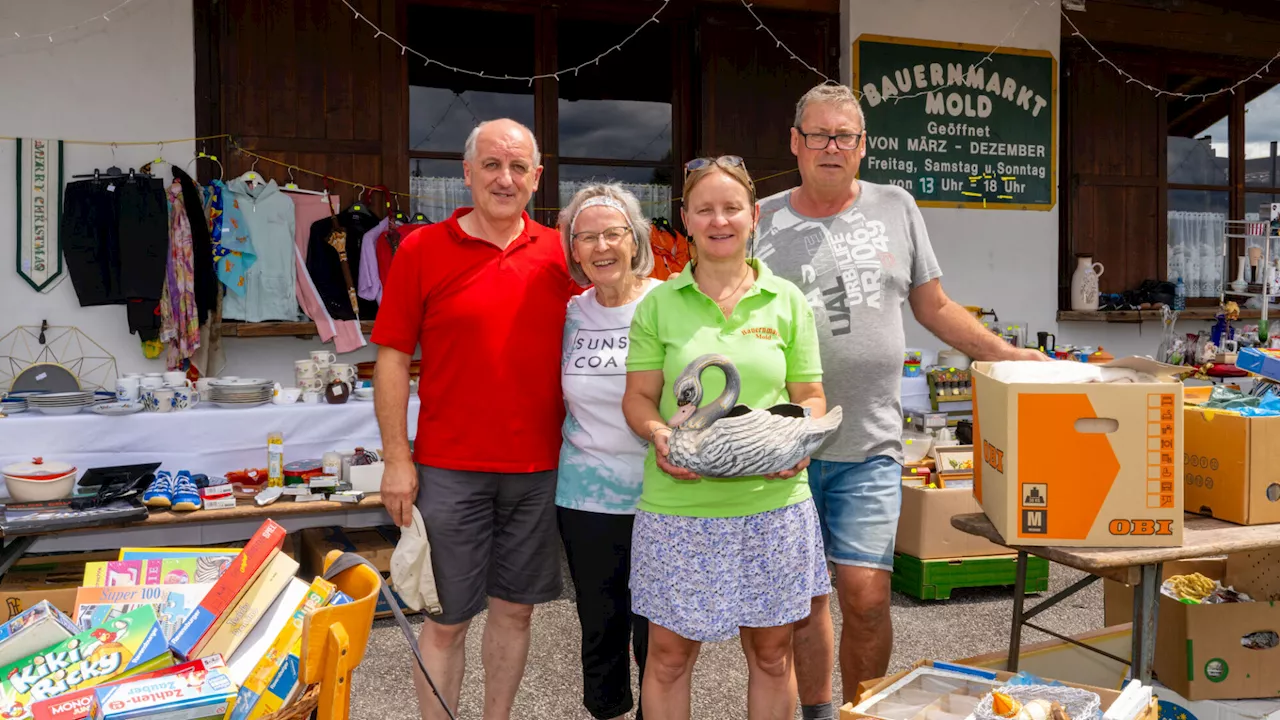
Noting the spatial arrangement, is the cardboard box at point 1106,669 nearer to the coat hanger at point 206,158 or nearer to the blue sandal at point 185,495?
the blue sandal at point 185,495

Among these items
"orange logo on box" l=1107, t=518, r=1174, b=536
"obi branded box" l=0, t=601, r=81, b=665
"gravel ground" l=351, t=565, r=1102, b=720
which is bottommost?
"gravel ground" l=351, t=565, r=1102, b=720

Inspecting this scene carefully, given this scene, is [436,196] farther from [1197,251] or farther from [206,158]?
[1197,251]

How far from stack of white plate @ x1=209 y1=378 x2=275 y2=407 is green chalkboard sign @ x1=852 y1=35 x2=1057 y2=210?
354 cm

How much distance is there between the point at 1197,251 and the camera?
6.52 m

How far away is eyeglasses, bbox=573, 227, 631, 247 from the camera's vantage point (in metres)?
2.08

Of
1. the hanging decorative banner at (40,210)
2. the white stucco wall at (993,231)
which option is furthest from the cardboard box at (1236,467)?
the hanging decorative banner at (40,210)

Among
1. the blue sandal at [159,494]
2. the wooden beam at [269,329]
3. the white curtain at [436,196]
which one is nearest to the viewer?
the blue sandal at [159,494]

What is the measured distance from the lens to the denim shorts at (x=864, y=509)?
7.25 feet

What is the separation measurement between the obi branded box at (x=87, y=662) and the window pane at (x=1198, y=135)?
681 cm

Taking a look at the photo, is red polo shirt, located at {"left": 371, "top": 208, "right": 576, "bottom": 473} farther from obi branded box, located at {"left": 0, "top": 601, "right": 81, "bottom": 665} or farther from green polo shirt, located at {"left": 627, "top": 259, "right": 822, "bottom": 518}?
obi branded box, located at {"left": 0, "top": 601, "right": 81, "bottom": 665}

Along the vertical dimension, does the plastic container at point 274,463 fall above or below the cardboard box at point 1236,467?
below

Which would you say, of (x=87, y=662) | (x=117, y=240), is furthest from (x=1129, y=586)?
(x=117, y=240)

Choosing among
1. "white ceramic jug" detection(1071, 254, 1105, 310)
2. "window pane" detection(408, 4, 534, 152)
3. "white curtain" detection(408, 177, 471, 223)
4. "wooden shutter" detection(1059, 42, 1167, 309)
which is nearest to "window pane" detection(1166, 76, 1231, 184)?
"wooden shutter" detection(1059, 42, 1167, 309)

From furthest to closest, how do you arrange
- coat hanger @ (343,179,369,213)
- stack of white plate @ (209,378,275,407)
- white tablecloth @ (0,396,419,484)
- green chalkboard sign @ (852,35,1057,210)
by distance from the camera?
green chalkboard sign @ (852,35,1057,210) → coat hanger @ (343,179,369,213) → stack of white plate @ (209,378,275,407) → white tablecloth @ (0,396,419,484)
